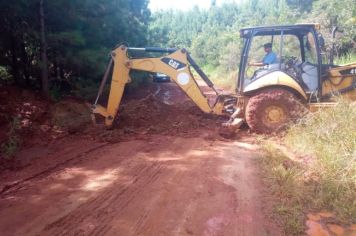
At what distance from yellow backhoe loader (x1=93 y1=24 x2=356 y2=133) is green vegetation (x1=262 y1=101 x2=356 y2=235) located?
0.82m

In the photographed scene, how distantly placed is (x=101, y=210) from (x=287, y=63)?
5628mm

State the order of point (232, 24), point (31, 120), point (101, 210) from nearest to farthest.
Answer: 1. point (101, 210)
2. point (31, 120)
3. point (232, 24)

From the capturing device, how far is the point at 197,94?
862 centimetres

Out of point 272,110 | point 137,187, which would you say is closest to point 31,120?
point 137,187

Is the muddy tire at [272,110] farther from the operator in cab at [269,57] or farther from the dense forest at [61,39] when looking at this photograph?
the dense forest at [61,39]

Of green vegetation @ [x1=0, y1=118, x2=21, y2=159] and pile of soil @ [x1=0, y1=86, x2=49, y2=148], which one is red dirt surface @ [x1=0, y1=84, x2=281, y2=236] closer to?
green vegetation @ [x1=0, y1=118, x2=21, y2=159]

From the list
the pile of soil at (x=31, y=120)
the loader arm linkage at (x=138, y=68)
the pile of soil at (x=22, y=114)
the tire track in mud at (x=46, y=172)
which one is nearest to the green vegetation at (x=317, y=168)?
the loader arm linkage at (x=138, y=68)

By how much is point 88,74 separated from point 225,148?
250 inches

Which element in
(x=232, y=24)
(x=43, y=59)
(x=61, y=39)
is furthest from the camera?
(x=232, y=24)

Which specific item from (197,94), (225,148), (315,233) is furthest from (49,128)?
(315,233)

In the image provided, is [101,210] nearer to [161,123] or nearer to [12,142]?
[12,142]

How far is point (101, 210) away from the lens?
14.3 feet

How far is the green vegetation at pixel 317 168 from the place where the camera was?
14.9 ft

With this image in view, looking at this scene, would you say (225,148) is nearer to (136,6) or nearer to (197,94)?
(197,94)
